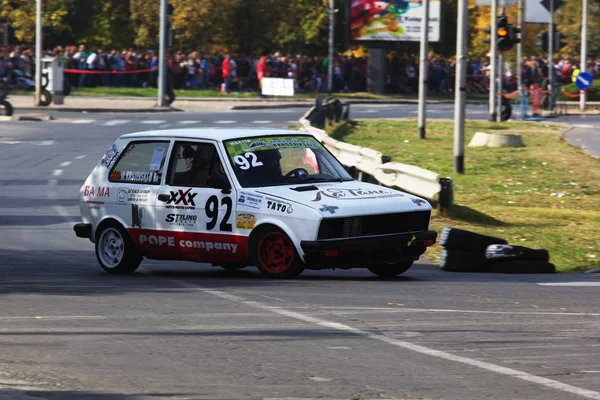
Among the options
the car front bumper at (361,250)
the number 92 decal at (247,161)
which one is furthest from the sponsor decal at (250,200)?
the car front bumper at (361,250)

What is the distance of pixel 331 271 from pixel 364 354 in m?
5.78

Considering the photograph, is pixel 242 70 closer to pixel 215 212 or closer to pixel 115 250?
pixel 115 250

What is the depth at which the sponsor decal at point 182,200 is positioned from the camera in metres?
13.3

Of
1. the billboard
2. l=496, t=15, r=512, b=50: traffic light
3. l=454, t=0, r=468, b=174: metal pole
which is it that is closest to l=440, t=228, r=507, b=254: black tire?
l=454, t=0, r=468, b=174: metal pole

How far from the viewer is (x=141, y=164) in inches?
548

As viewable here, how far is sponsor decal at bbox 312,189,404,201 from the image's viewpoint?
41.2 feet

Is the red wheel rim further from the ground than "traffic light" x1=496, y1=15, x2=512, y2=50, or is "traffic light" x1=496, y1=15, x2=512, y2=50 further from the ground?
"traffic light" x1=496, y1=15, x2=512, y2=50

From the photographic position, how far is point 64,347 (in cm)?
882

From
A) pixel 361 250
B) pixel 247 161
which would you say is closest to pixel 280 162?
pixel 247 161

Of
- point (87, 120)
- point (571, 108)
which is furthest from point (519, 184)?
point (571, 108)

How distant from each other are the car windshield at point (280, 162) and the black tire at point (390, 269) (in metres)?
0.93

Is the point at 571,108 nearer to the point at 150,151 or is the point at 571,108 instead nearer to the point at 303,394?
the point at 150,151

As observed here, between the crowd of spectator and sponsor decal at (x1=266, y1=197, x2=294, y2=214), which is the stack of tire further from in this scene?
the crowd of spectator

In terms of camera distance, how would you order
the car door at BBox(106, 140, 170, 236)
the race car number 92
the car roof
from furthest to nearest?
1. the car door at BBox(106, 140, 170, 236)
2. the car roof
3. the race car number 92
